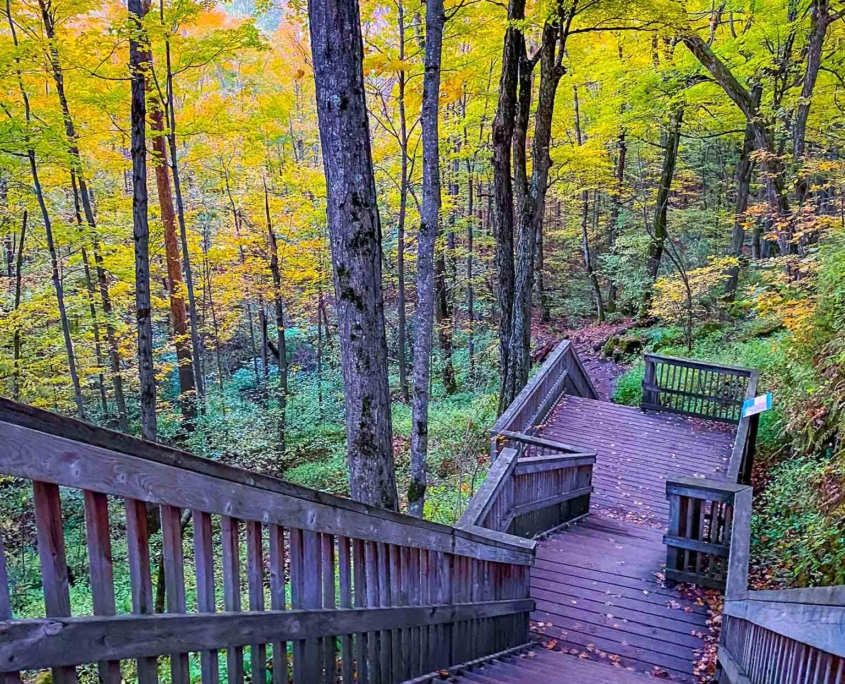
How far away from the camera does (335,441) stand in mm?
13852

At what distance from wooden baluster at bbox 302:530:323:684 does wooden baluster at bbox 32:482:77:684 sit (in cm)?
96

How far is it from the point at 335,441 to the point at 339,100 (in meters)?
11.1

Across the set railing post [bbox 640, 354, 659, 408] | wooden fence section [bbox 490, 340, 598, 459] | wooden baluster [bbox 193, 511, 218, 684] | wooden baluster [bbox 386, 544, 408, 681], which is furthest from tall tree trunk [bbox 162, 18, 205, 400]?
railing post [bbox 640, 354, 659, 408]

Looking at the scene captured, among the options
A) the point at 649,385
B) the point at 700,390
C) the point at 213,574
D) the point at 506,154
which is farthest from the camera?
the point at 649,385

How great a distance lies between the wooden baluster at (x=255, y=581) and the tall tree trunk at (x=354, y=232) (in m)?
2.21

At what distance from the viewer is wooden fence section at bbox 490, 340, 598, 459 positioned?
25.1 ft

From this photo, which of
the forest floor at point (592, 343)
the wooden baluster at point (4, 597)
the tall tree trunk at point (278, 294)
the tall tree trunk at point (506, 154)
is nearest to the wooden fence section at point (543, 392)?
the tall tree trunk at point (506, 154)

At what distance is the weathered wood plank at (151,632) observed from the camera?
116 centimetres

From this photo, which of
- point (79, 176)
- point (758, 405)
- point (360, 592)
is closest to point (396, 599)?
point (360, 592)

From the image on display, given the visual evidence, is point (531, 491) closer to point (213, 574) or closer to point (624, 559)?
point (624, 559)

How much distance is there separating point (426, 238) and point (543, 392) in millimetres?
4265

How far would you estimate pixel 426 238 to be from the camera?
6590 mm

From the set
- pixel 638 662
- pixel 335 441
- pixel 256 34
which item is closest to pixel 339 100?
pixel 638 662

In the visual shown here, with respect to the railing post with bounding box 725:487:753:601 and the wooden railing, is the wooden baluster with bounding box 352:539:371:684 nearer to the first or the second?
the wooden railing
